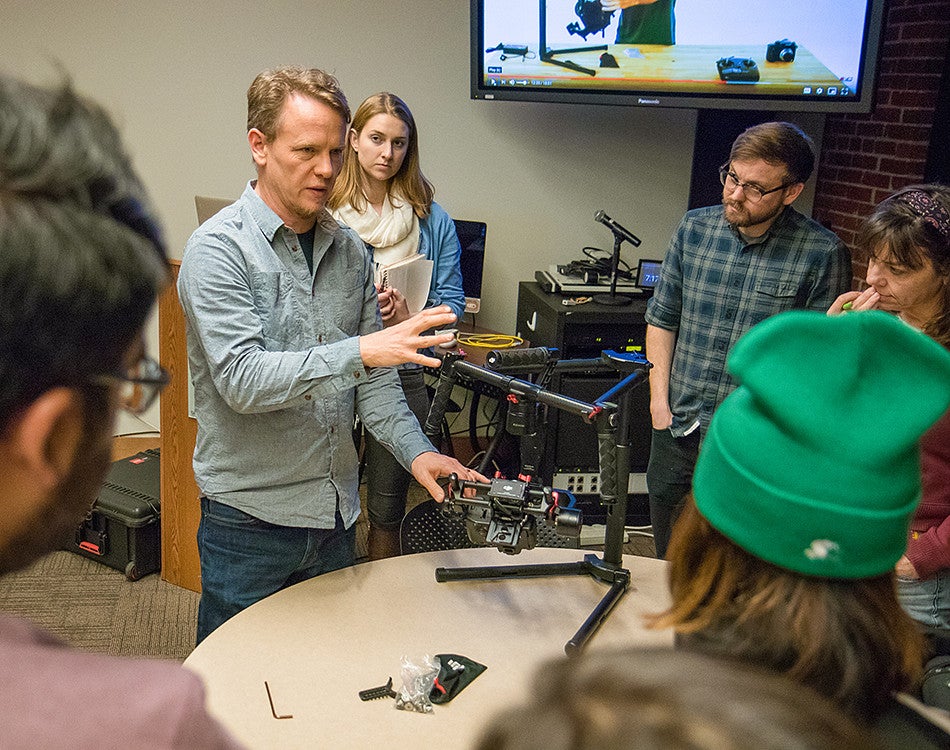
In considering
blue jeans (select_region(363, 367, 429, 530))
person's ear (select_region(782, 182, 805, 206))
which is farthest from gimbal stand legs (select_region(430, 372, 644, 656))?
blue jeans (select_region(363, 367, 429, 530))

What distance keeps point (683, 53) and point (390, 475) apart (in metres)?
1.99

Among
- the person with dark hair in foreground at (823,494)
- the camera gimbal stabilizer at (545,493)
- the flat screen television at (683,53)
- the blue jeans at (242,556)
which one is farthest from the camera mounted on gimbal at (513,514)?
the flat screen television at (683,53)

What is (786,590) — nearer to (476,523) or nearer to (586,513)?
(476,523)

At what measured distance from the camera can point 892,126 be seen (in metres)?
3.54

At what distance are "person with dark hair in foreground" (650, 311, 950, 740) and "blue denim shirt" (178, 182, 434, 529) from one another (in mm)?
883

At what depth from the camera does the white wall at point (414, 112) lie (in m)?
3.83

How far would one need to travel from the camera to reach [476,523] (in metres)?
1.59

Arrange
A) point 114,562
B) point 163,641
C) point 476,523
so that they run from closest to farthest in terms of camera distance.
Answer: point 476,523, point 163,641, point 114,562

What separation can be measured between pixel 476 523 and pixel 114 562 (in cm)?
214

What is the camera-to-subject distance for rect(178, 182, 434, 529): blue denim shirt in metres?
1.59

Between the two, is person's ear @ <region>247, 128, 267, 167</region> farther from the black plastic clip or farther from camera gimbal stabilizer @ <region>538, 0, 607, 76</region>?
camera gimbal stabilizer @ <region>538, 0, 607, 76</region>

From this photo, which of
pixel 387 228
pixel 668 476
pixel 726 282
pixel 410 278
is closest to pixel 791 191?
pixel 726 282

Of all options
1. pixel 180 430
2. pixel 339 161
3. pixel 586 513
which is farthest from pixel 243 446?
pixel 586 513

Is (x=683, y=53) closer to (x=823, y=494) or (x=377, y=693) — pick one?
(x=377, y=693)
